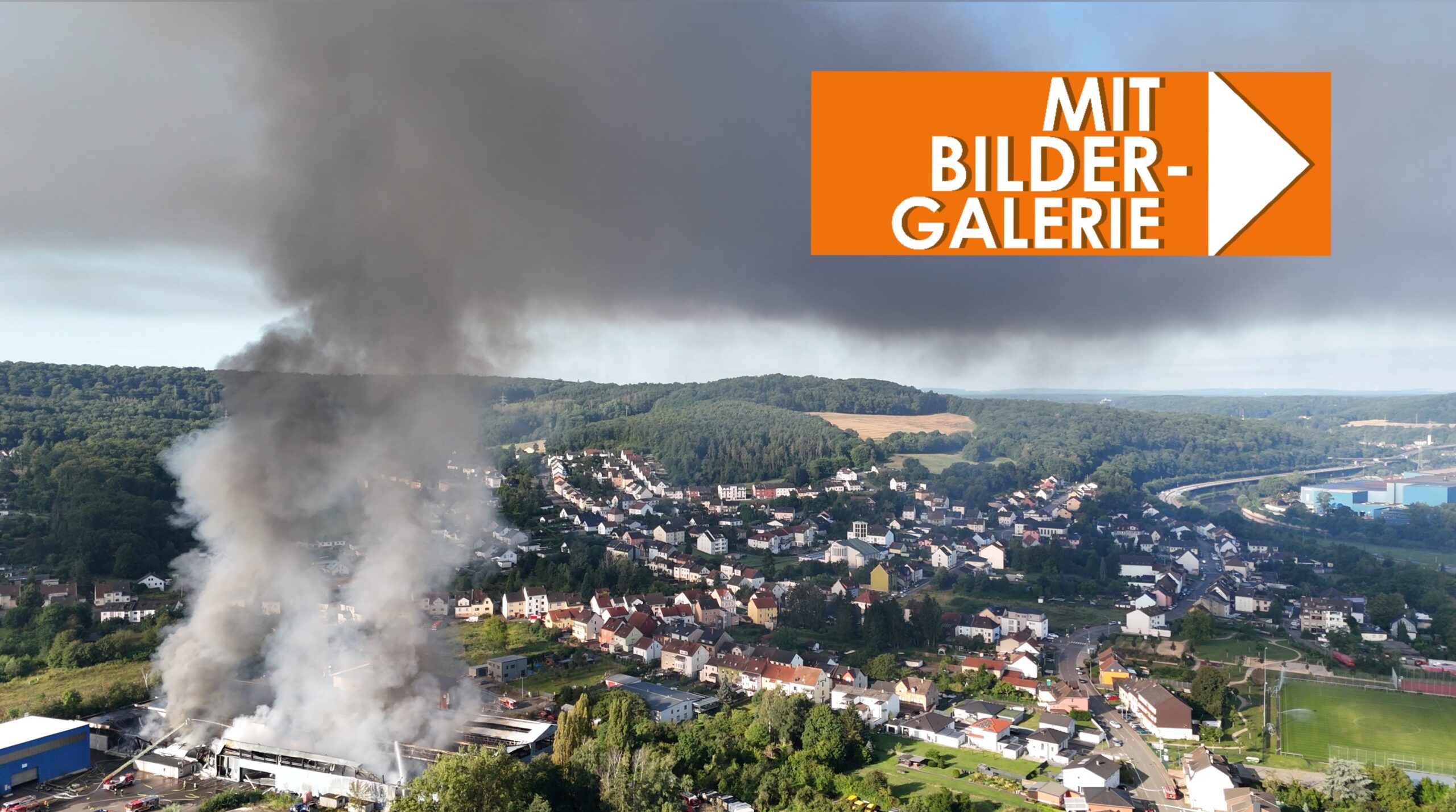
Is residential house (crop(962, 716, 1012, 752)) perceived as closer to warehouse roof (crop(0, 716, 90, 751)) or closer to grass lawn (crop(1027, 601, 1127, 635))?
grass lawn (crop(1027, 601, 1127, 635))

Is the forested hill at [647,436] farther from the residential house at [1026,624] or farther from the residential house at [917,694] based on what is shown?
the residential house at [1026,624]

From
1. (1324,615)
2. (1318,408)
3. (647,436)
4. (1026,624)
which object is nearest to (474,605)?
(1026,624)

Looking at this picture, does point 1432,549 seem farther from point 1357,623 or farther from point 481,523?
point 481,523

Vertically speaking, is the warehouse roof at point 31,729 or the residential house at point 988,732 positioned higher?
the warehouse roof at point 31,729

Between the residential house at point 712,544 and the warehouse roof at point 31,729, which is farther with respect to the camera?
the residential house at point 712,544

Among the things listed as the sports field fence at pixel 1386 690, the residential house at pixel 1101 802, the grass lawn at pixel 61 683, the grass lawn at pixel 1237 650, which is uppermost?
the grass lawn at pixel 61 683

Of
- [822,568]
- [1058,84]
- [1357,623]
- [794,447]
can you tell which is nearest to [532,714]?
[1058,84]

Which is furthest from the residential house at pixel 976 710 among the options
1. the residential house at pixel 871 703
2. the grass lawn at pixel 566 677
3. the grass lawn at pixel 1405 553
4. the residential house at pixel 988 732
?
the grass lawn at pixel 1405 553

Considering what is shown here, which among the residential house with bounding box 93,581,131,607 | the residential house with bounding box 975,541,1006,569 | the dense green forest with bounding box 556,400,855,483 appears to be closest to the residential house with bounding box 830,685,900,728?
the residential house with bounding box 975,541,1006,569
